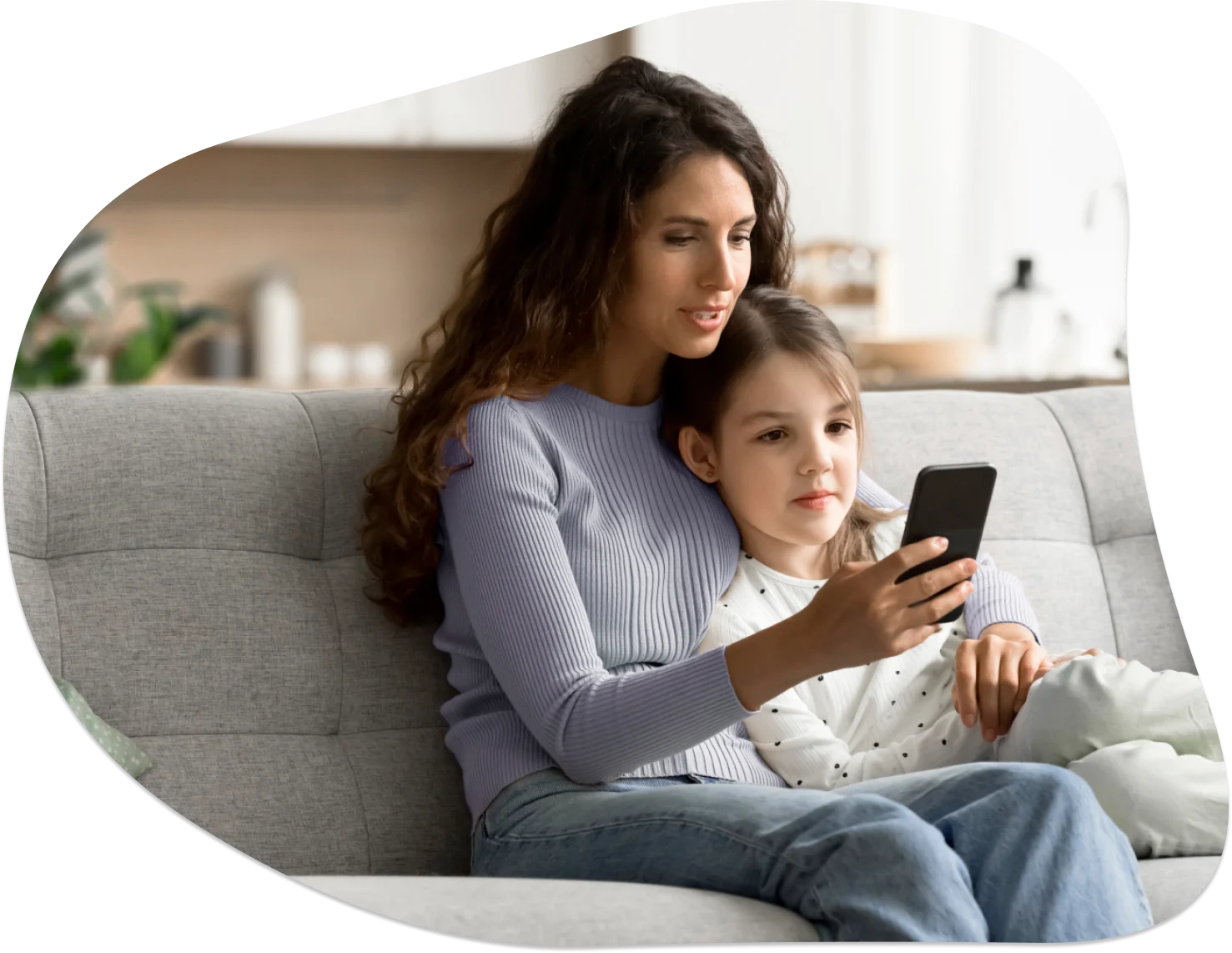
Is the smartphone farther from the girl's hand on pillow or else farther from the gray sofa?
the gray sofa

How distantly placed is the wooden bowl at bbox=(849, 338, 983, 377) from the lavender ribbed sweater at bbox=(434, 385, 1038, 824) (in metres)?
1.33

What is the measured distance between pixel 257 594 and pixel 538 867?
0.33 metres

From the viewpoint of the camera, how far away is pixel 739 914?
843 mm

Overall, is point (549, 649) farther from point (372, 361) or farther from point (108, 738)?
point (372, 361)

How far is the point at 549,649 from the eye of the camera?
3.01ft

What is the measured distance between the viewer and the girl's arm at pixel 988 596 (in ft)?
3.61

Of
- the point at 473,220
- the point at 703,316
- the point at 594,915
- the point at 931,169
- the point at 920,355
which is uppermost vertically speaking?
the point at 931,169

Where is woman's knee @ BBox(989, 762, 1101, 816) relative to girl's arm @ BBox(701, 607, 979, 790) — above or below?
above

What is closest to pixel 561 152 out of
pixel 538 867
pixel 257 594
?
pixel 257 594

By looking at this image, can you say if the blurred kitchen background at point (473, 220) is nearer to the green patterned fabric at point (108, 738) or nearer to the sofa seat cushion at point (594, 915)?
the green patterned fabric at point (108, 738)

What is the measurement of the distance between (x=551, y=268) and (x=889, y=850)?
0.48m

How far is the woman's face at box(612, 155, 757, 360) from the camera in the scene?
1.00 metres

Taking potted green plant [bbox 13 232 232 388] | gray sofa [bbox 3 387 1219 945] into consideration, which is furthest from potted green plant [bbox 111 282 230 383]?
gray sofa [bbox 3 387 1219 945]

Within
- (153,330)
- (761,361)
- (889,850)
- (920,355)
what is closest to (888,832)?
(889,850)
